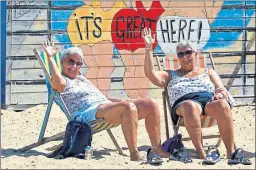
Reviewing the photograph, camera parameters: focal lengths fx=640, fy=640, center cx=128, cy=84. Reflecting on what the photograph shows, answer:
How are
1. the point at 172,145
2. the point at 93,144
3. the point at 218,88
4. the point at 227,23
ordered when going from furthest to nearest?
the point at 227,23
the point at 93,144
the point at 218,88
the point at 172,145

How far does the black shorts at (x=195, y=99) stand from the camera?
5.47 metres

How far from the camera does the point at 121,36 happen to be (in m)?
8.32

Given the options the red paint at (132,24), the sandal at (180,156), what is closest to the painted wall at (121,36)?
the red paint at (132,24)

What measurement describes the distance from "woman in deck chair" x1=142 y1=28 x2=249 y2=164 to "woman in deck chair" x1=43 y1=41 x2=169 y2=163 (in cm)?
26

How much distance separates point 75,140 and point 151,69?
0.92 m

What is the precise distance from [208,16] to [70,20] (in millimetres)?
1834

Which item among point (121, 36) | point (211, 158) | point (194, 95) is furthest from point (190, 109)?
point (121, 36)

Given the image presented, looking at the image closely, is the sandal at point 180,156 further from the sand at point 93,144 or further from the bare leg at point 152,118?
the bare leg at point 152,118

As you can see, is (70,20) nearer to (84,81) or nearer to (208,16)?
(208,16)

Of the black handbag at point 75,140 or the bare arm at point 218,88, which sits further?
the bare arm at point 218,88

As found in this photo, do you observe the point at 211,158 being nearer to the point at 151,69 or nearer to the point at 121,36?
the point at 151,69

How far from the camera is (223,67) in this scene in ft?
28.1

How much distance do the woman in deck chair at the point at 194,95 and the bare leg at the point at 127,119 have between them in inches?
16.9

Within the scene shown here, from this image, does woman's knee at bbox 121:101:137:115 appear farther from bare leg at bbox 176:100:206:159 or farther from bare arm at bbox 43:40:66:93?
bare arm at bbox 43:40:66:93
